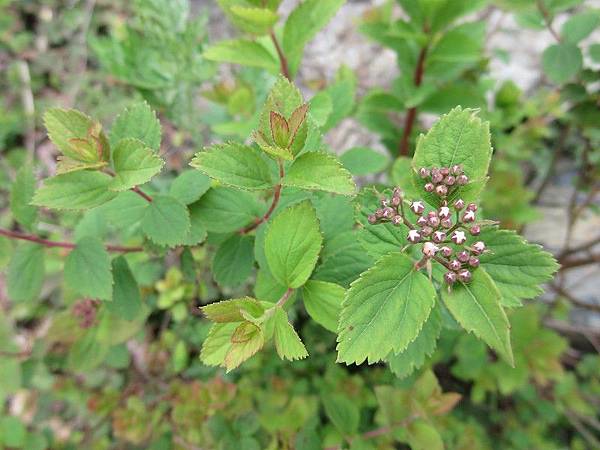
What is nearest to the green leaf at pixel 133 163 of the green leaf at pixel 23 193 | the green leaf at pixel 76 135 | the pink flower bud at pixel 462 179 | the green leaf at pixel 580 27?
the green leaf at pixel 76 135

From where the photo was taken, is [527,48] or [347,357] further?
[527,48]

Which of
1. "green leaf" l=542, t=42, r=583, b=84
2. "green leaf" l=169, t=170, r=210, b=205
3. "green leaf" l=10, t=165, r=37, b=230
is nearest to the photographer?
"green leaf" l=169, t=170, r=210, b=205

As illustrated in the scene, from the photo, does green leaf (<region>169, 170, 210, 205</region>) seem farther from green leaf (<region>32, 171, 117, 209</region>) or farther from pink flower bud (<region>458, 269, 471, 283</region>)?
pink flower bud (<region>458, 269, 471, 283</region>)

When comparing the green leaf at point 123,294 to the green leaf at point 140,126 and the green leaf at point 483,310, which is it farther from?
the green leaf at point 483,310

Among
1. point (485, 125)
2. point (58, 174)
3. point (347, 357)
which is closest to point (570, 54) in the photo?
point (485, 125)

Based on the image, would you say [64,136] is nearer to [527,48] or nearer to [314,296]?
[314,296]

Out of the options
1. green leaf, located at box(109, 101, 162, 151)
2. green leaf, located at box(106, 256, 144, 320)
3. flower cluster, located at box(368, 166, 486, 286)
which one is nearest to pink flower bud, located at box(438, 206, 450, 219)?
flower cluster, located at box(368, 166, 486, 286)
